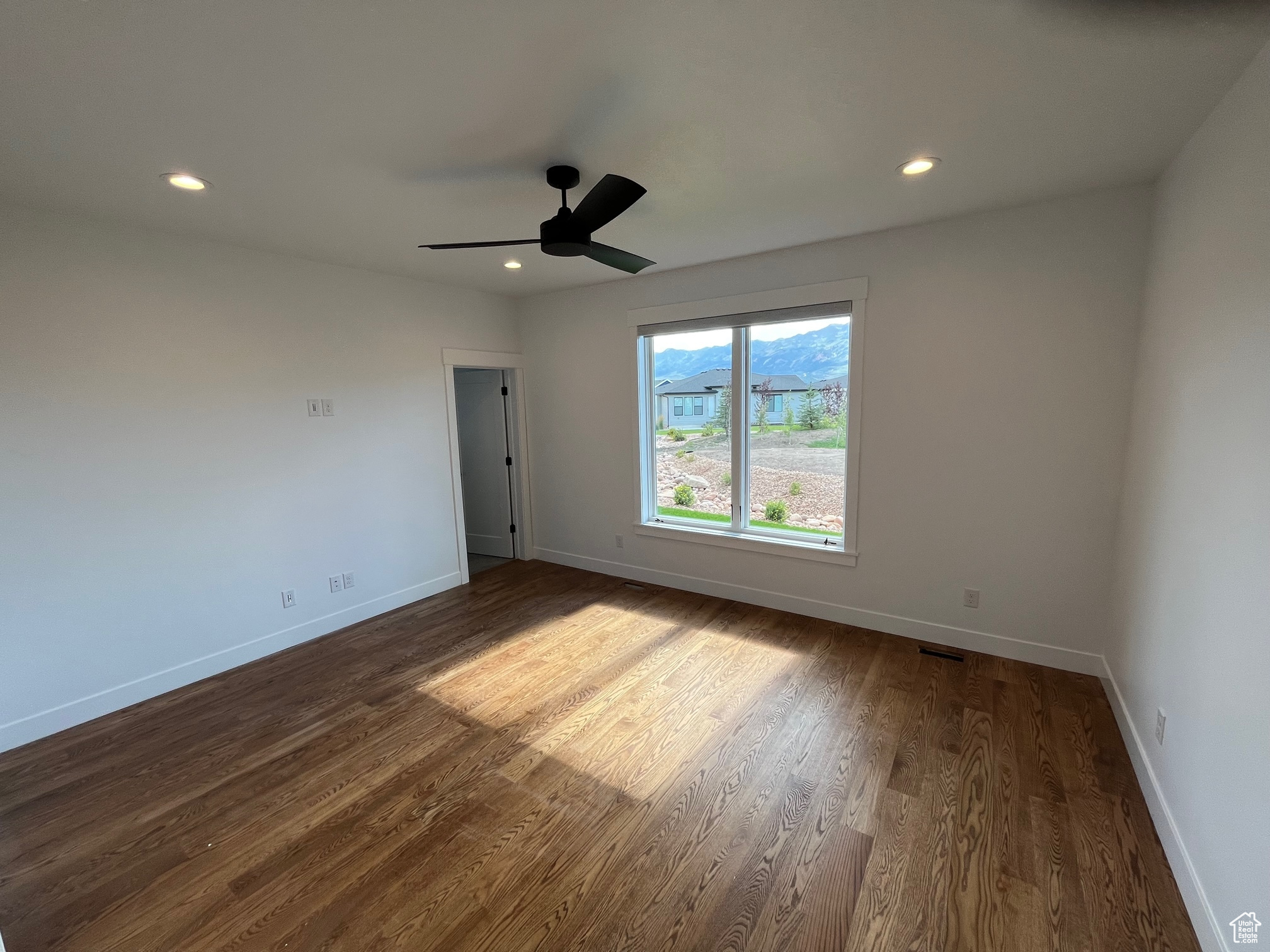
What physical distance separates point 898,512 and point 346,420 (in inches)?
152

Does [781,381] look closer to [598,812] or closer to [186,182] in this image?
[598,812]

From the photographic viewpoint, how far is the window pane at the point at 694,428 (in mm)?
3990

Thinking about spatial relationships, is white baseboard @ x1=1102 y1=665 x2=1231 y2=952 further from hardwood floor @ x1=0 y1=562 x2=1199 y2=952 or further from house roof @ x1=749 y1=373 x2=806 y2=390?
house roof @ x1=749 y1=373 x2=806 y2=390

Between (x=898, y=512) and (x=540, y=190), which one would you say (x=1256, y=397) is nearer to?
(x=898, y=512)

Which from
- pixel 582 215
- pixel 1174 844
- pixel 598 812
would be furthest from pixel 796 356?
pixel 598 812

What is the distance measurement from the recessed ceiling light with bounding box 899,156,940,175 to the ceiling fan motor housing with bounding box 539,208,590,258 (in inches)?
55.3

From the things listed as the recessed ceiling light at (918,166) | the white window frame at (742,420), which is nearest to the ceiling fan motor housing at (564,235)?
the recessed ceiling light at (918,166)

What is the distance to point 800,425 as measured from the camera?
3670 millimetres

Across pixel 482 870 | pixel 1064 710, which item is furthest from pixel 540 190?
pixel 1064 710

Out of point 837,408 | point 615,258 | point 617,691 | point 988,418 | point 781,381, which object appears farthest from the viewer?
point 781,381

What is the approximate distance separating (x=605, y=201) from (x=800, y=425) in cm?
225

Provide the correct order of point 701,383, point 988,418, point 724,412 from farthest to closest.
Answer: point 701,383, point 724,412, point 988,418

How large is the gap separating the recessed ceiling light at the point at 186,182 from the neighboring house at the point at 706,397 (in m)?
3.02

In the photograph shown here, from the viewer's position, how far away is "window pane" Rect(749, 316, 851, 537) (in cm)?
349
